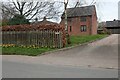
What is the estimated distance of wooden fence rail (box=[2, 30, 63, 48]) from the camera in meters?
22.4

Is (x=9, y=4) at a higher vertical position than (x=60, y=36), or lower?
higher

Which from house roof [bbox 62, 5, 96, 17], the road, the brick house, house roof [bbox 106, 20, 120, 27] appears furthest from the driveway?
house roof [bbox 106, 20, 120, 27]

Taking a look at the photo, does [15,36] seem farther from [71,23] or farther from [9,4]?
[71,23]

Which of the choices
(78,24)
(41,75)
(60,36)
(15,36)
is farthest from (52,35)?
(78,24)

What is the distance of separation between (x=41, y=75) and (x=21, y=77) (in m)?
0.87

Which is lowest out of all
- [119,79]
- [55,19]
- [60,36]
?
[119,79]

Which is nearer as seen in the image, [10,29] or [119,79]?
[119,79]

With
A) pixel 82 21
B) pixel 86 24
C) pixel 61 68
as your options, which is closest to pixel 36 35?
pixel 61 68

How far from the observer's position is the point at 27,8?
4894 cm

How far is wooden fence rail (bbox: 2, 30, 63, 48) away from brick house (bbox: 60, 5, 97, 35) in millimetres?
31609

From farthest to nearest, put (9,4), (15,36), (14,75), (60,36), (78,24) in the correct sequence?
(78,24), (9,4), (15,36), (60,36), (14,75)

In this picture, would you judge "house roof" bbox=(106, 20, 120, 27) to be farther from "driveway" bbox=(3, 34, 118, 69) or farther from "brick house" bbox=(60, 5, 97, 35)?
"driveway" bbox=(3, 34, 118, 69)

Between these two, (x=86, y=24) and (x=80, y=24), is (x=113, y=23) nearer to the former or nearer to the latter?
(x=80, y=24)

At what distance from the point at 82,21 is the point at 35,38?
111 ft
